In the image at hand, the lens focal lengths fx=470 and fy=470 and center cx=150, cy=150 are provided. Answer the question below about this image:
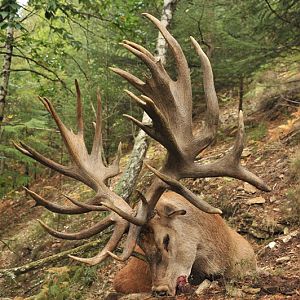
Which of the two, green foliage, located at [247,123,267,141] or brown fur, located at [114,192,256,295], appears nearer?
brown fur, located at [114,192,256,295]

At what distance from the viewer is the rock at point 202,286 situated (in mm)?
3968

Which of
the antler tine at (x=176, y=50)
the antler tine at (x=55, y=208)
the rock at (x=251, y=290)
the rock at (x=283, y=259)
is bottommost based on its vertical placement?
the rock at (x=251, y=290)

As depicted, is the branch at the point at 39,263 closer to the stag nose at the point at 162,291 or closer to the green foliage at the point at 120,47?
the green foliage at the point at 120,47

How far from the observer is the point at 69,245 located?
8508mm

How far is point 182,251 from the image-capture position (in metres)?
4.16

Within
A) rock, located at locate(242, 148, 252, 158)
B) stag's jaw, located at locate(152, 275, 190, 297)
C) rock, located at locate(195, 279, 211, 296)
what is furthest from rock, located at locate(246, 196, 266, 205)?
stag's jaw, located at locate(152, 275, 190, 297)

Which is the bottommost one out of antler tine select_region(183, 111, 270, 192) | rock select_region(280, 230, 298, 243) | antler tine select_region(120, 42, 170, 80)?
rock select_region(280, 230, 298, 243)

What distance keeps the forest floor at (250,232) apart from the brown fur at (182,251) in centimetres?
19

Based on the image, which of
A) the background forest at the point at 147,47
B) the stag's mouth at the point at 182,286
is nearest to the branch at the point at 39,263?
the background forest at the point at 147,47

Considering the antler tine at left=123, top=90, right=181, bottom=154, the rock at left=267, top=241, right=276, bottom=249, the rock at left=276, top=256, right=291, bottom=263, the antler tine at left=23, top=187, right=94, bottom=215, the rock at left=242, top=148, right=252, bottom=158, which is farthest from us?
the rock at left=242, top=148, right=252, bottom=158

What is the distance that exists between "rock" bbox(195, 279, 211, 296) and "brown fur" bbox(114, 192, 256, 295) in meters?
0.14

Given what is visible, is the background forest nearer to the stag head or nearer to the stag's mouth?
the stag head

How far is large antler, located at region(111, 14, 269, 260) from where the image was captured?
405 centimetres

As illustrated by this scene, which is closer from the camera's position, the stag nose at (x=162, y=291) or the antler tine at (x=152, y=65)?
the stag nose at (x=162, y=291)
